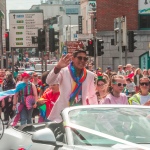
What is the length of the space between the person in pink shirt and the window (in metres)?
39.5

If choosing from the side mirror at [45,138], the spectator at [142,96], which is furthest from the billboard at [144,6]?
the side mirror at [45,138]

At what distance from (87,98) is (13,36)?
1156 inches

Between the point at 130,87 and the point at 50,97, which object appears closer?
the point at 50,97

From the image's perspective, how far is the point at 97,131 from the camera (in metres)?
6.86

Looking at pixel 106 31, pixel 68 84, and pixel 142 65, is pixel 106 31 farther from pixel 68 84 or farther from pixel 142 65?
pixel 68 84

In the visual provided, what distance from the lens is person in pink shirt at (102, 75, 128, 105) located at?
10.5 meters

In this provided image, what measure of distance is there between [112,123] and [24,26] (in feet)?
109

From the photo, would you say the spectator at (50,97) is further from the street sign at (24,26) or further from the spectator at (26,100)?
the street sign at (24,26)

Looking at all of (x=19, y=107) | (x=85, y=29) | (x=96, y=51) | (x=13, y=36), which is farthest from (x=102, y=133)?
(x=85, y=29)

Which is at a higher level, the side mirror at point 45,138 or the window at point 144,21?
the window at point 144,21

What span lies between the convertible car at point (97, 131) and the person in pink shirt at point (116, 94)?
2.70m

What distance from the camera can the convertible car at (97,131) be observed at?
654 centimetres

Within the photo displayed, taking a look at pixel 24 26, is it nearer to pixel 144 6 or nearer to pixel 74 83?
pixel 144 6

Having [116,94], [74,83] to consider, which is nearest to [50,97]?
[116,94]
